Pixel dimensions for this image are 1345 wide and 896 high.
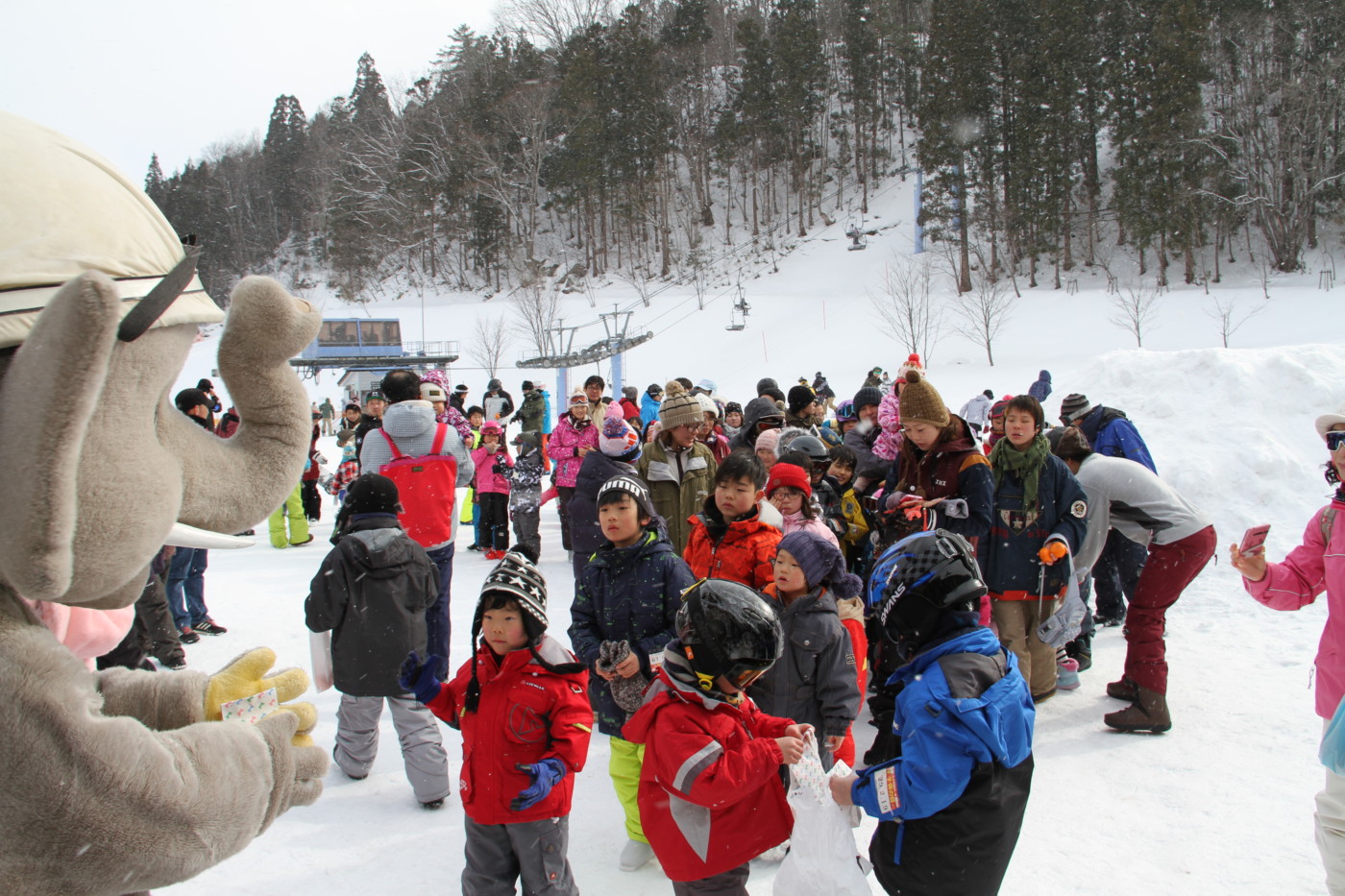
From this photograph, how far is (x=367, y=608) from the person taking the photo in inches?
143

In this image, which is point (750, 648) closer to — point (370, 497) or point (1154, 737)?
point (370, 497)

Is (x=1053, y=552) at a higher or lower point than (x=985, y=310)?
lower

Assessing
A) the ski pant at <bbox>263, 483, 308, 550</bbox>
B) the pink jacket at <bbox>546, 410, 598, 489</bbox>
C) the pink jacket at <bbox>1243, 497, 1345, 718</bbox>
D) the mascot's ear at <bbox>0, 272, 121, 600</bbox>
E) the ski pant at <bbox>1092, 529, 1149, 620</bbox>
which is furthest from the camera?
the ski pant at <bbox>263, 483, 308, 550</bbox>

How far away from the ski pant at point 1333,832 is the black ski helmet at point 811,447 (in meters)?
2.95

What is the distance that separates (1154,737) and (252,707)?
4.54 metres

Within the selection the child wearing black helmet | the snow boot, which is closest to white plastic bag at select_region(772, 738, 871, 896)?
the child wearing black helmet

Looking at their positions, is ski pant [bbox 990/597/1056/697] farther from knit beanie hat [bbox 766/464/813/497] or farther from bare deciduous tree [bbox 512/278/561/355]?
bare deciduous tree [bbox 512/278/561/355]

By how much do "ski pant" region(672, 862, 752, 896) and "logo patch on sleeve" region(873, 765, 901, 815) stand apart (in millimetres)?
550

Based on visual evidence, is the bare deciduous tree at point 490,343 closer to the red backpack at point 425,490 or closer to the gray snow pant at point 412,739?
the red backpack at point 425,490

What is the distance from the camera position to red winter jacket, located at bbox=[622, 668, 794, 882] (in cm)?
210

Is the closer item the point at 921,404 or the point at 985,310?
the point at 921,404

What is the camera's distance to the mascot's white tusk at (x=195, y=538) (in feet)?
4.15

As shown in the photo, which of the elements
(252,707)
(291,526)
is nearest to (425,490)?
(252,707)

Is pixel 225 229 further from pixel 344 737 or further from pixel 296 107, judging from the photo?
pixel 344 737
